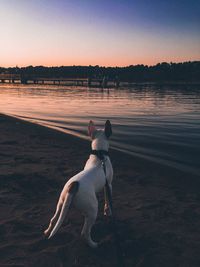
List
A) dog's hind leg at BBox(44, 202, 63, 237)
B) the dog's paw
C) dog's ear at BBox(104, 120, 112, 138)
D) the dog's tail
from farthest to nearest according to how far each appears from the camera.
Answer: the dog's paw → dog's ear at BBox(104, 120, 112, 138) → dog's hind leg at BBox(44, 202, 63, 237) → the dog's tail

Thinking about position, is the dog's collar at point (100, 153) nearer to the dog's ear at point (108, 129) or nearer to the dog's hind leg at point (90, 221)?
the dog's ear at point (108, 129)

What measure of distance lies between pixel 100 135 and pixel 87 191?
55.4 inches

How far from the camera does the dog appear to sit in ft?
13.9

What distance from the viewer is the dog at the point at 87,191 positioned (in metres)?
4.23

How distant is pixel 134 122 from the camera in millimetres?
17859

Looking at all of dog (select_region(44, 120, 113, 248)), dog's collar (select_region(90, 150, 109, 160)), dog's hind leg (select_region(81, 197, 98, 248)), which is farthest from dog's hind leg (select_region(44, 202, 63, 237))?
dog's collar (select_region(90, 150, 109, 160))

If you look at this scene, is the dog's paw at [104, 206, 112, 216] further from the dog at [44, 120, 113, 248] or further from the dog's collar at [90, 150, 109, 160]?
the dog's collar at [90, 150, 109, 160]

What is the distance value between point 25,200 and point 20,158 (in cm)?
323

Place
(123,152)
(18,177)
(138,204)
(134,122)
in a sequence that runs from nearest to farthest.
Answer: (138,204) → (18,177) → (123,152) → (134,122)

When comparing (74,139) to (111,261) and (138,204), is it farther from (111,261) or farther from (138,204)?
(111,261)

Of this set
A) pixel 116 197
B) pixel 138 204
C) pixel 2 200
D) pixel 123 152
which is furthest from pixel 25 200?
pixel 123 152

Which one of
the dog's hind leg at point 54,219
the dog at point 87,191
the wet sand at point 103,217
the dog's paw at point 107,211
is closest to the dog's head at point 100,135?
the dog at point 87,191

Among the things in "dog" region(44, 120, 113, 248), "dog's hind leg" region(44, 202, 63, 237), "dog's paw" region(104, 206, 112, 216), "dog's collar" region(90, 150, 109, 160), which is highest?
"dog's collar" region(90, 150, 109, 160)

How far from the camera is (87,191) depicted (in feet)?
14.2
